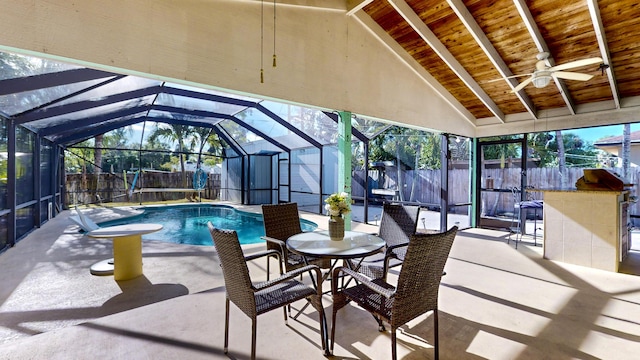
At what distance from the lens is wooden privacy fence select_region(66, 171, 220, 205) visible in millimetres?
10523

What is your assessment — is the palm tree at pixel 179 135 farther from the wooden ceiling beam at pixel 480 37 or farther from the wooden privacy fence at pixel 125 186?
the wooden ceiling beam at pixel 480 37

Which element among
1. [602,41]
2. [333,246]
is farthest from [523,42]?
→ [333,246]

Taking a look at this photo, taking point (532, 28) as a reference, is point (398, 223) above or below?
below

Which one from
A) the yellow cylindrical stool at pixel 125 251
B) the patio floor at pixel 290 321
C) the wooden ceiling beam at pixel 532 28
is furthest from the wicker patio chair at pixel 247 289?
the wooden ceiling beam at pixel 532 28

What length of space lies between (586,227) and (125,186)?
558 inches

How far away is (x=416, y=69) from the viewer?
5.56 metres

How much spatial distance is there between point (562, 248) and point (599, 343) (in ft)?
8.64

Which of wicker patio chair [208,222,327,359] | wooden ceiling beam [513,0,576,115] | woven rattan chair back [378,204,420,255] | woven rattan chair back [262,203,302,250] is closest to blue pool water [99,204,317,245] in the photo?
woven rattan chair back [262,203,302,250]

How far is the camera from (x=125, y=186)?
11.7 metres

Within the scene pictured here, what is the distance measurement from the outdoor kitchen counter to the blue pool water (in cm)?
512

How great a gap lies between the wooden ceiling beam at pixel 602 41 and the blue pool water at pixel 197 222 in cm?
645

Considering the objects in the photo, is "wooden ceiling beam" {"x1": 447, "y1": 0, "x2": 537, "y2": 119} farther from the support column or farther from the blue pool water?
the blue pool water

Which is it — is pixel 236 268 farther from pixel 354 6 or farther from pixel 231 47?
pixel 354 6

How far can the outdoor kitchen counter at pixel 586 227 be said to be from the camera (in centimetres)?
396
